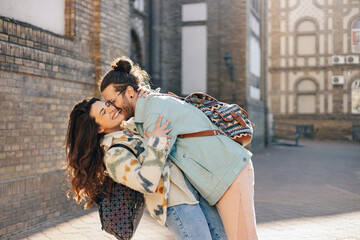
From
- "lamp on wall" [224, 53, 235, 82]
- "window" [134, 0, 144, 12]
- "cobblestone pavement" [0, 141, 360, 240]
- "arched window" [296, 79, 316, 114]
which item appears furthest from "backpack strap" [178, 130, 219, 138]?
"arched window" [296, 79, 316, 114]

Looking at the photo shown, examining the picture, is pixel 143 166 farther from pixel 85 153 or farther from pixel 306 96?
pixel 306 96

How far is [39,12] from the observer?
236 inches

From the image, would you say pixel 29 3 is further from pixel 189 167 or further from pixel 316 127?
pixel 316 127

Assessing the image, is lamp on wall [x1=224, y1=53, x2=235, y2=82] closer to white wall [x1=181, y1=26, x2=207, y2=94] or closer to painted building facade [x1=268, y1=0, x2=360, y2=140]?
white wall [x1=181, y1=26, x2=207, y2=94]

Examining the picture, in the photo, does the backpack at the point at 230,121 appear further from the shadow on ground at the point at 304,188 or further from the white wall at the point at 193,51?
the white wall at the point at 193,51

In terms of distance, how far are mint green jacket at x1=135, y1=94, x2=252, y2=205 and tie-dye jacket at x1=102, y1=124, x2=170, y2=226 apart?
0.33 feet

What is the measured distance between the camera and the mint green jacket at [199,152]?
2.37 meters

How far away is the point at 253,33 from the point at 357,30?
13.7 meters

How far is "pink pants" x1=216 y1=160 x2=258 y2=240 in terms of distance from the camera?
7.82 feet

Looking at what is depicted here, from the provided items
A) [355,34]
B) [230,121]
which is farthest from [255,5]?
[230,121]

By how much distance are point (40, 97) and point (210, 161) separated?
13.2 ft

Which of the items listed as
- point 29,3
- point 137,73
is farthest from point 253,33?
point 137,73

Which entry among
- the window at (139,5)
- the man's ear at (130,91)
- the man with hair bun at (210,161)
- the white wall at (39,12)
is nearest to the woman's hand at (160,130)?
the man with hair bun at (210,161)

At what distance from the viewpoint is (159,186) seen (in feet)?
7.73
